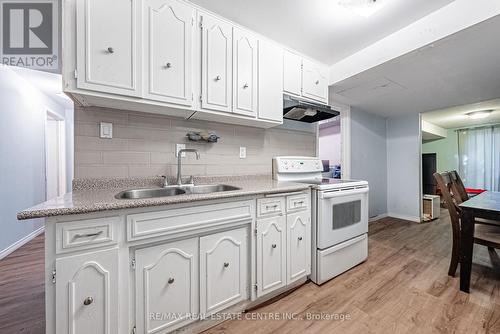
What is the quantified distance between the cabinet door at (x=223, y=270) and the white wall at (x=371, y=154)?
271 centimetres

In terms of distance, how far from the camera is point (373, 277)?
6.06 ft

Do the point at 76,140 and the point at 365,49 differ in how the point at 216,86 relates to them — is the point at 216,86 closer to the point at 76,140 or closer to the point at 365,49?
the point at 76,140

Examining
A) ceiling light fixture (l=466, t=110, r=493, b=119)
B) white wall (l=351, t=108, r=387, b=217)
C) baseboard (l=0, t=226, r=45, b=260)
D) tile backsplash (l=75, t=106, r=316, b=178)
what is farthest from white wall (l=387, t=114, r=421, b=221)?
baseboard (l=0, t=226, r=45, b=260)

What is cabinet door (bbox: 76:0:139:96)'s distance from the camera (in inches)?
44.6

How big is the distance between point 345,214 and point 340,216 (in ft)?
0.25

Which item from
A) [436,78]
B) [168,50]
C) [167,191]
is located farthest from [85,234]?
[436,78]

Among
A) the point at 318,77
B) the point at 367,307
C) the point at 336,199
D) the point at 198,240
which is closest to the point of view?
the point at 198,240

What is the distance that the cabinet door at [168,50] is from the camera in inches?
51.3

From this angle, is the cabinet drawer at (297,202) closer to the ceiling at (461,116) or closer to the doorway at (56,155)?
the ceiling at (461,116)

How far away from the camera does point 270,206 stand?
58.1 inches

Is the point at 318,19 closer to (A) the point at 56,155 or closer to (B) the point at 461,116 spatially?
(B) the point at 461,116

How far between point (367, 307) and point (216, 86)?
2006mm

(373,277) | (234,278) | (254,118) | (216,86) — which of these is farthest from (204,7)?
(373,277)

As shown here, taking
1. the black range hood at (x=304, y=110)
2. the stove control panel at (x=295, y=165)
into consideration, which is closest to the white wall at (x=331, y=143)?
the stove control panel at (x=295, y=165)
